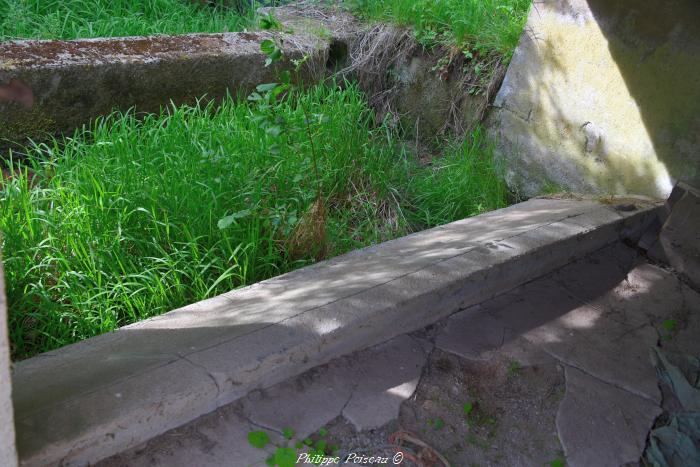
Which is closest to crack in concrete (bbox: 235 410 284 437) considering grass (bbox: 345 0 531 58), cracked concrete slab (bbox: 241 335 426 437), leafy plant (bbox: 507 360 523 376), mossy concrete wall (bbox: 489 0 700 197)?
cracked concrete slab (bbox: 241 335 426 437)

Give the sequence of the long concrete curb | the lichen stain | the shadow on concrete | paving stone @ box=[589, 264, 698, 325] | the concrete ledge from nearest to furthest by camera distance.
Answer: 1. the long concrete curb
2. paving stone @ box=[589, 264, 698, 325]
3. the shadow on concrete
4. the lichen stain
5. the concrete ledge

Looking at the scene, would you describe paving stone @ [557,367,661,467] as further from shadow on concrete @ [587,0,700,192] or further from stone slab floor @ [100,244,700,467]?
shadow on concrete @ [587,0,700,192]

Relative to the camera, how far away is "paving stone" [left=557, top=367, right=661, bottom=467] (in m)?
2.25

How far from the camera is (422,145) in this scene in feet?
18.4

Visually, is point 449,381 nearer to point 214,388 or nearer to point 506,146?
point 214,388

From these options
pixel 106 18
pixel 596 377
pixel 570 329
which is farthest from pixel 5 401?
pixel 106 18

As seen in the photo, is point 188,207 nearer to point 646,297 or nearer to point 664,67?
point 646,297

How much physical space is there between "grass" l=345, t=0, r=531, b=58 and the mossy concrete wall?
610 mm

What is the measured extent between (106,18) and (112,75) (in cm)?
163

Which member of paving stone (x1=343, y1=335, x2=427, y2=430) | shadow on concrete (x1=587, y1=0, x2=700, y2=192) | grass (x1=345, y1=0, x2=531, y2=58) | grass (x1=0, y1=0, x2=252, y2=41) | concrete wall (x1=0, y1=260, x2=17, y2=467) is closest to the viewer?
concrete wall (x1=0, y1=260, x2=17, y2=467)

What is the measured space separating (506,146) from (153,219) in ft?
8.64

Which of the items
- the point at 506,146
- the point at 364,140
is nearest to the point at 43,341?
the point at 364,140

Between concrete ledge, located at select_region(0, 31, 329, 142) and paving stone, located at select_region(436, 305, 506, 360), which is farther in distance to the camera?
concrete ledge, located at select_region(0, 31, 329, 142)

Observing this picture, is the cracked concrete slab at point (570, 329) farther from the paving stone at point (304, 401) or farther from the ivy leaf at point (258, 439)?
the ivy leaf at point (258, 439)
